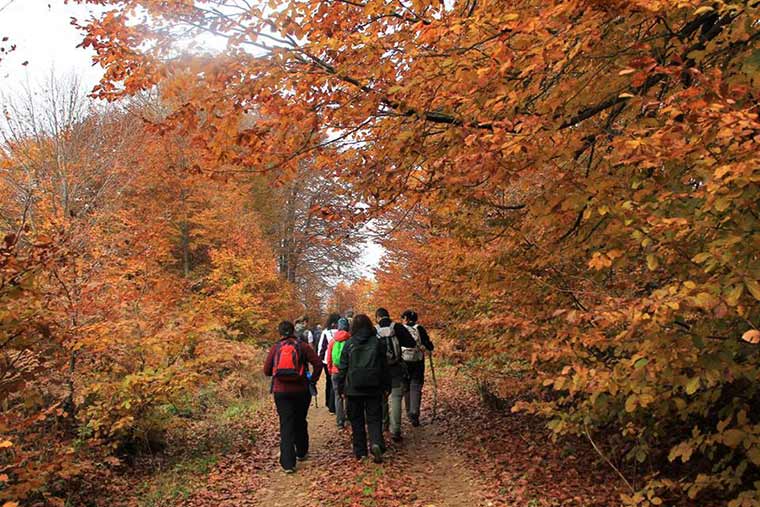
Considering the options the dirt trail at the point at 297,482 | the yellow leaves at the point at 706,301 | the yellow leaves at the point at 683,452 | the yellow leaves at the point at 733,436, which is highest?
the yellow leaves at the point at 706,301

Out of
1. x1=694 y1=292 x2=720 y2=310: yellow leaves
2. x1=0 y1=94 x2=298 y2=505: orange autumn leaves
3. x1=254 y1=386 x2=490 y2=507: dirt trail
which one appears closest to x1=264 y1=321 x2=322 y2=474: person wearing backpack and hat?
x1=254 y1=386 x2=490 y2=507: dirt trail

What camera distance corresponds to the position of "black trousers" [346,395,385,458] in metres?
7.41

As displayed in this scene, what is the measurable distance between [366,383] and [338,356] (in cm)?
190

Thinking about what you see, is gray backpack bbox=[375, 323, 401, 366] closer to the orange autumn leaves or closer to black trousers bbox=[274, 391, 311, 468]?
black trousers bbox=[274, 391, 311, 468]

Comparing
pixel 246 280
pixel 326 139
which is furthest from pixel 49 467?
pixel 246 280

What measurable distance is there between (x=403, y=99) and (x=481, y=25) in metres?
0.91

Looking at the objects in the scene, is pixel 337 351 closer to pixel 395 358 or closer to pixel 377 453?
pixel 395 358

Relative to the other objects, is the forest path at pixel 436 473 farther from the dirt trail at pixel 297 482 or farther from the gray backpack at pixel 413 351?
the gray backpack at pixel 413 351

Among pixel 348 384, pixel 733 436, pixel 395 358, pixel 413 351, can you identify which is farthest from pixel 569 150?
pixel 413 351

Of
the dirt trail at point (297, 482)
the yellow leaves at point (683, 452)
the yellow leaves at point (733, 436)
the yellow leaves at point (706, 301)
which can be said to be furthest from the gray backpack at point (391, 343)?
the yellow leaves at point (706, 301)

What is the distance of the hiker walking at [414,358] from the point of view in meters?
8.76

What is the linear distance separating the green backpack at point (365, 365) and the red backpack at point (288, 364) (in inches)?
27.5

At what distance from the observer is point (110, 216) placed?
1334cm

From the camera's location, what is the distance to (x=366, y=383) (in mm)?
7324
